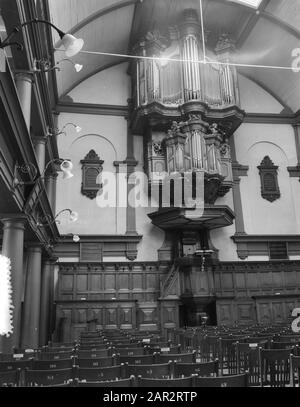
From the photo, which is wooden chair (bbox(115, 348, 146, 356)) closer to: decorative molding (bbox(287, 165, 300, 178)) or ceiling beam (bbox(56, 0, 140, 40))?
ceiling beam (bbox(56, 0, 140, 40))

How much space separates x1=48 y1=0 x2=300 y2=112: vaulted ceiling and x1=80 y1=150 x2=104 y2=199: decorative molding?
316cm

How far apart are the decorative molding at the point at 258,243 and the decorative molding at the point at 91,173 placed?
626 centimetres

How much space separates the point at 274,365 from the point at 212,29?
16091 millimetres

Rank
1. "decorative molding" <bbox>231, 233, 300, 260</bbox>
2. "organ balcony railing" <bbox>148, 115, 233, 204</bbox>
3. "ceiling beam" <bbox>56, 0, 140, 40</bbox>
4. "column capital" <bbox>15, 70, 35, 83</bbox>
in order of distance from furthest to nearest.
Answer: "decorative molding" <bbox>231, 233, 300, 260</bbox> → "organ balcony railing" <bbox>148, 115, 233, 204</bbox> → "ceiling beam" <bbox>56, 0, 140, 40</bbox> → "column capital" <bbox>15, 70, 35, 83</bbox>

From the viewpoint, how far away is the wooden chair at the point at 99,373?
12.5ft

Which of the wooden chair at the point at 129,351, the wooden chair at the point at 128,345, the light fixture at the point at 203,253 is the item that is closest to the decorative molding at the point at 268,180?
the light fixture at the point at 203,253

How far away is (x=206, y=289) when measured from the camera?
1433 centimetres

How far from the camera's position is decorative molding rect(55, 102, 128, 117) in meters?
17.2

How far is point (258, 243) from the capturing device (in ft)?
55.9

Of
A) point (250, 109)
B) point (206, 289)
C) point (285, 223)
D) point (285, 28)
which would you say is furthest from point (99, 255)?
point (285, 28)

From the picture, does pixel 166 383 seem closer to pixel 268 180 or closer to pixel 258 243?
pixel 258 243

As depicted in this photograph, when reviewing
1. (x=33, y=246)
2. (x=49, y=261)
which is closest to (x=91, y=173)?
(x=49, y=261)

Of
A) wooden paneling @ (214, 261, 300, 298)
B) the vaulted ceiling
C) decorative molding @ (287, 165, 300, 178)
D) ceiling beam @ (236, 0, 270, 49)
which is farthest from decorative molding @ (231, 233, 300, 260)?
ceiling beam @ (236, 0, 270, 49)
